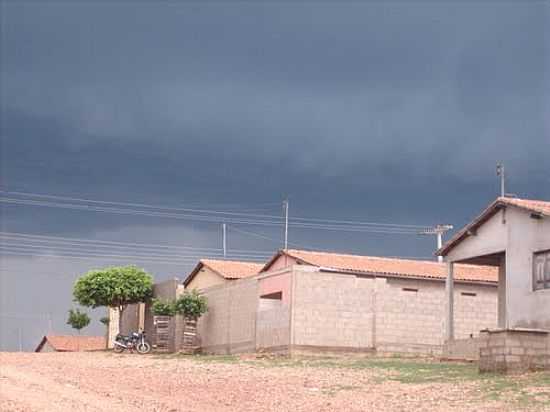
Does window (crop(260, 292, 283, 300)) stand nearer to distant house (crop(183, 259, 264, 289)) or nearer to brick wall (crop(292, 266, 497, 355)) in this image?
brick wall (crop(292, 266, 497, 355))

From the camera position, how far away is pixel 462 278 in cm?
4088

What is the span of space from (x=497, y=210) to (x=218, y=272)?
919 inches

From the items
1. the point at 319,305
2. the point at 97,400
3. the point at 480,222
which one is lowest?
the point at 97,400

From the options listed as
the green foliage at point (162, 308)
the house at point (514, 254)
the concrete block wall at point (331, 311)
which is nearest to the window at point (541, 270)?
the house at point (514, 254)

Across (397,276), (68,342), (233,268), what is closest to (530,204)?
Result: (397,276)

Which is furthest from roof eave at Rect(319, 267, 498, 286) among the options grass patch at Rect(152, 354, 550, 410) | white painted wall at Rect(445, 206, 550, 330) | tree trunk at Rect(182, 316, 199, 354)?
grass patch at Rect(152, 354, 550, 410)

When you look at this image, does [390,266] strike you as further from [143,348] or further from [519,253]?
[519,253]

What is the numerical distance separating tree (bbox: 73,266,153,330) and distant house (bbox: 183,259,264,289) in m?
4.94

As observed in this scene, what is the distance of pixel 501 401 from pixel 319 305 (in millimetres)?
17538

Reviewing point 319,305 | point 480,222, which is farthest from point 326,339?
point 480,222

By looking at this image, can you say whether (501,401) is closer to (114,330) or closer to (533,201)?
(533,201)

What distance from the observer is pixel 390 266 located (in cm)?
4594

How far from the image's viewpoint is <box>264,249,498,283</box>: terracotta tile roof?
140 feet

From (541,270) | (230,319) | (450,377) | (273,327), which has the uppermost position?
(541,270)
